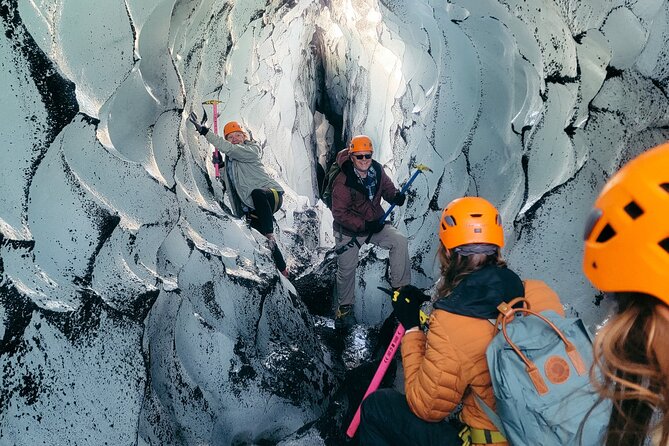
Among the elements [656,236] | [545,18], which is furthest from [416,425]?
[545,18]

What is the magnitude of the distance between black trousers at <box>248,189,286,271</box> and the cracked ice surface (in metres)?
0.43

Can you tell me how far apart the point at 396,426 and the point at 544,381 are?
934 millimetres

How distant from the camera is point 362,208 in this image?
15.0 ft

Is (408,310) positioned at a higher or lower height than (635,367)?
lower

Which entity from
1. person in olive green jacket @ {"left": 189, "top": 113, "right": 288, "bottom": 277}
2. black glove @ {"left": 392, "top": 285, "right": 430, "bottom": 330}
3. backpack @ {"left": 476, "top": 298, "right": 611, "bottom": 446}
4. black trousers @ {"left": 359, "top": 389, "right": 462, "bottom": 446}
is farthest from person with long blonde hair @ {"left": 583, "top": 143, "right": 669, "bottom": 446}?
person in olive green jacket @ {"left": 189, "top": 113, "right": 288, "bottom": 277}

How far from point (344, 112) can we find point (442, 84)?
23.6 feet

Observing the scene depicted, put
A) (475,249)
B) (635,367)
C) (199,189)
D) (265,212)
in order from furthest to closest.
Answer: (265,212) → (199,189) → (475,249) → (635,367)

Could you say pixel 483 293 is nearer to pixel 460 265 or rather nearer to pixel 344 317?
pixel 460 265

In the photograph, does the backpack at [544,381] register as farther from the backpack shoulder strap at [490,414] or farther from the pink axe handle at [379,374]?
the pink axe handle at [379,374]

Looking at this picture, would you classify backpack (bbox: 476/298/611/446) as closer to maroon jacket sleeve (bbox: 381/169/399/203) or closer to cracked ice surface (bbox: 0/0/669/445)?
cracked ice surface (bbox: 0/0/669/445)

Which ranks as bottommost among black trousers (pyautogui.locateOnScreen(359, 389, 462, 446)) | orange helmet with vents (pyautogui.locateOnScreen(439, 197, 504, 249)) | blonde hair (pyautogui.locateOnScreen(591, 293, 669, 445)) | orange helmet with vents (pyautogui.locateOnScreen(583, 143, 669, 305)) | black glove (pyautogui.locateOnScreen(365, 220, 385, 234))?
black glove (pyautogui.locateOnScreen(365, 220, 385, 234))

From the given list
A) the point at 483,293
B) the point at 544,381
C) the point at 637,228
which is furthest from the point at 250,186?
the point at 637,228

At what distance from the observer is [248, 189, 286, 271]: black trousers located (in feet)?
17.8

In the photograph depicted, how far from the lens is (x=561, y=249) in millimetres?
3188
